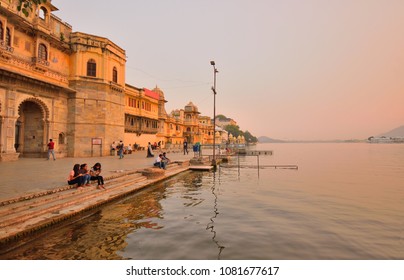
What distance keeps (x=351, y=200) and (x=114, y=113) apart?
21.9 meters

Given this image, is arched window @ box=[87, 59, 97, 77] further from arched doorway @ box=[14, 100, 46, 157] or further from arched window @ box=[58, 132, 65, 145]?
arched window @ box=[58, 132, 65, 145]

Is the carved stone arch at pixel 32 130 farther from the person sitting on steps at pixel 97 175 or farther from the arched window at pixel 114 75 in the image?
the person sitting on steps at pixel 97 175

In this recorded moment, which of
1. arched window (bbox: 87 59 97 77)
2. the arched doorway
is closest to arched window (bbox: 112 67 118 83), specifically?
arched window (bbox: 87 59 97 77)

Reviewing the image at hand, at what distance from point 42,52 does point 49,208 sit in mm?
18045

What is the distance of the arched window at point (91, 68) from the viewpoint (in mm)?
23447

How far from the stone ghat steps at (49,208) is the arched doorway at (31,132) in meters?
13.6

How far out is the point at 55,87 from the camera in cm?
2086

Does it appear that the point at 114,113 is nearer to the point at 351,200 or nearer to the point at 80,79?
the point at 80,79

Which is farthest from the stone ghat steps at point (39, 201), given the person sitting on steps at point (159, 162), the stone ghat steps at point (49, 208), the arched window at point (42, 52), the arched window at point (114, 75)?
the arched window at point (114, 75)

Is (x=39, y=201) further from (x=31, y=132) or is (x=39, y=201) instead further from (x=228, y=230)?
(x=31, y=132)

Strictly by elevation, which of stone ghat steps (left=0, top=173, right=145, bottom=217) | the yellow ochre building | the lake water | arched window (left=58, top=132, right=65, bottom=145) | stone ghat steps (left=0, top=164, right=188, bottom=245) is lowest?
the lake water

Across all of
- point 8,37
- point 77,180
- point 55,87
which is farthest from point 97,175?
point 55,87

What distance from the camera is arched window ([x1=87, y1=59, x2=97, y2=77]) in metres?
23.4

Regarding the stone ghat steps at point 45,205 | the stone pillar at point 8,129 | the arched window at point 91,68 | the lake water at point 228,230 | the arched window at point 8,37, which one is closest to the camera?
the lake water at point 228,230
